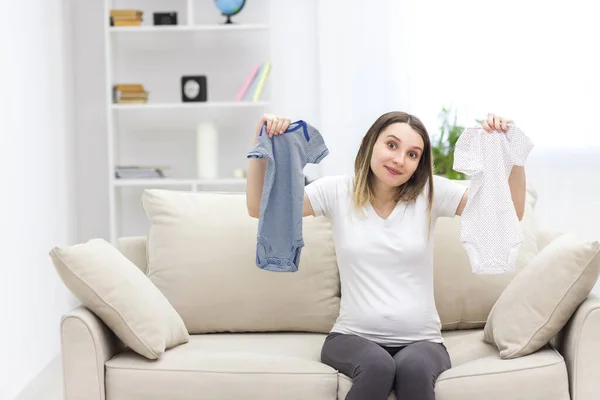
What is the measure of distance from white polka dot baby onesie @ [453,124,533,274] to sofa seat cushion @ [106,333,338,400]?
0.53 meters

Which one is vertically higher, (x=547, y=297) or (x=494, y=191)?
(x=494, y=191)

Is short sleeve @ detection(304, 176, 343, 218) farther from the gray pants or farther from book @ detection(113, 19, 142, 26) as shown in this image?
book @ detection(113, 19, 142, 26)

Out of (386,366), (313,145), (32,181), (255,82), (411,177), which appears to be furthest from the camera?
(255,82)

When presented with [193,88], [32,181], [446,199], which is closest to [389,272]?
[446,199]

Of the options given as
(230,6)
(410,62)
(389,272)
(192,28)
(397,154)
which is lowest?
(389,272)

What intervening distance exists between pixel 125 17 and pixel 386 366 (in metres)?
3.07

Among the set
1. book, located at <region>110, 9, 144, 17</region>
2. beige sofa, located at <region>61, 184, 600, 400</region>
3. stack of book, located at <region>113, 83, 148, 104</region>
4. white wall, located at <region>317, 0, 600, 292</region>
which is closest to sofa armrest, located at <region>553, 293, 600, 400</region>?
beige sofa, located at <region>61, 184, 600, 400</region>

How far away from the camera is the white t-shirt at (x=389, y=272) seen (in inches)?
87.1

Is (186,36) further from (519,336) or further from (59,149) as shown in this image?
(519,336)

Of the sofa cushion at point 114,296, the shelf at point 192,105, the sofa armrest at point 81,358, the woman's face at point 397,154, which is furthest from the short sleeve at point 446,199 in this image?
the shelf at point 192,105

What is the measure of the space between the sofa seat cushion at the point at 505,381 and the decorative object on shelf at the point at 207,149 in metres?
2.56

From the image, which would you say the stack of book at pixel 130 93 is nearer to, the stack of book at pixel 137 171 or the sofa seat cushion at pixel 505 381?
the stack of book at pixel 137 171

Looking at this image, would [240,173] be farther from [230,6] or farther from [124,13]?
[124,13]

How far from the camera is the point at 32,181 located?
365 cm
